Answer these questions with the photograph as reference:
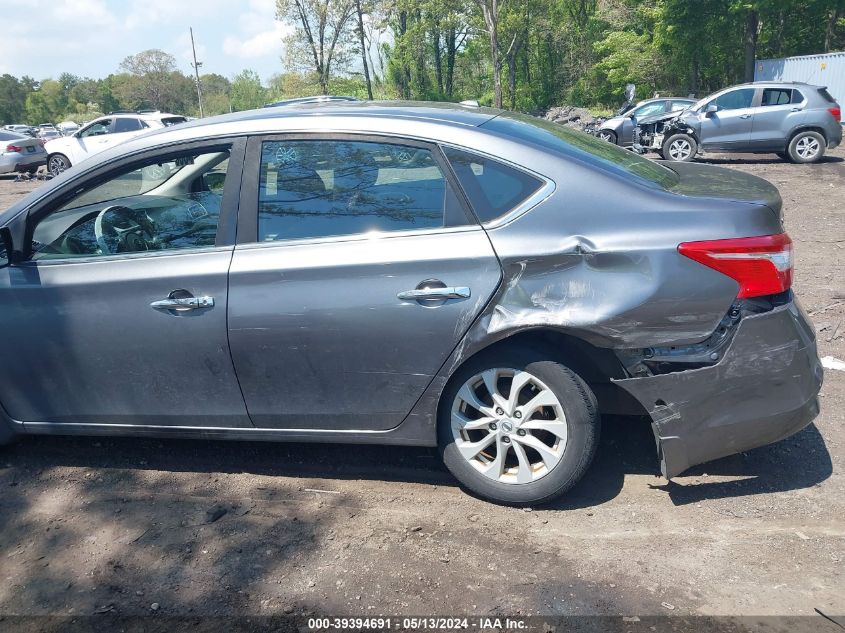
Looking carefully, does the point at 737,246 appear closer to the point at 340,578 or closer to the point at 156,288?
the point at 340,578

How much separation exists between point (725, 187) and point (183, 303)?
254 cm

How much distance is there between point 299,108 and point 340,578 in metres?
2.23

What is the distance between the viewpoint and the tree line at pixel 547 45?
32625mm

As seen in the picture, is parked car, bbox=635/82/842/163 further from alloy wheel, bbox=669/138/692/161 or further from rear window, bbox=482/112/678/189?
rear window, bbox=482/112/678/189

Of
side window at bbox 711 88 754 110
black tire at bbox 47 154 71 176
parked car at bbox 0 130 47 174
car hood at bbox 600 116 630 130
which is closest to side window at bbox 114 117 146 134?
black tire at bbox 47 154 71 176

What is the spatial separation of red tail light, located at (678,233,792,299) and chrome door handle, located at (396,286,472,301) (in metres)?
0.89

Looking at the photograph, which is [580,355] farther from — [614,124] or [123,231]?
[614,124]

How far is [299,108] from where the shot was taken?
357 cm

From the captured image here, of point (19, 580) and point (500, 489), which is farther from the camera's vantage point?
point (500, 489)

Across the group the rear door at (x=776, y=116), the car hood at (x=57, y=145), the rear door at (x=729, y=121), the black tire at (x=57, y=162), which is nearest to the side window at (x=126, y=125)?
the car hood at (x=57, y=145)

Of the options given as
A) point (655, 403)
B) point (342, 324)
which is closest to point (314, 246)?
point (342, 324)

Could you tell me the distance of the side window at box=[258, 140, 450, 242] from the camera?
3.15m

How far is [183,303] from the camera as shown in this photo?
3.25 m

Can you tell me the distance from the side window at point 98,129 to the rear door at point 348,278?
18170 mm
